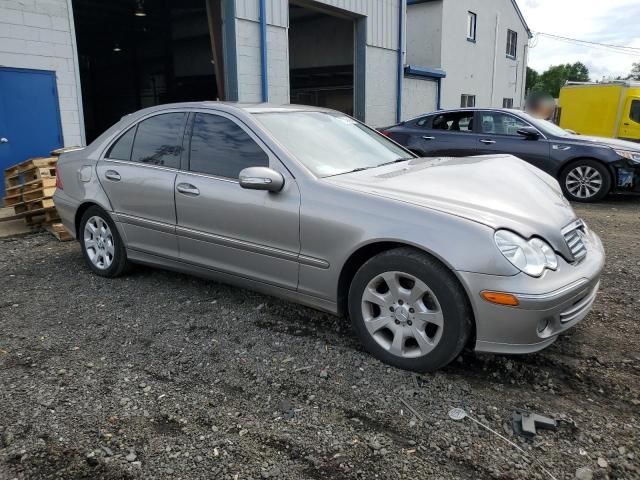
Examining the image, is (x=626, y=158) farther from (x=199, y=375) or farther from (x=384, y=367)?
(x=199, y=375)

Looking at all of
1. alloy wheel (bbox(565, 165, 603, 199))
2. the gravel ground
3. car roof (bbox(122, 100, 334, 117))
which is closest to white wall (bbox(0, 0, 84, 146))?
car roof (bbox(122, 100, 334, 117))

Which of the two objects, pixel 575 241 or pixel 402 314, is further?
pixel 575 241

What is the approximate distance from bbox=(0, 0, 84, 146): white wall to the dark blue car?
5656mm

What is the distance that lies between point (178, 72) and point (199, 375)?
19.1 meters

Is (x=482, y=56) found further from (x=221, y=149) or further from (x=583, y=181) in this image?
(x=221, y=149)

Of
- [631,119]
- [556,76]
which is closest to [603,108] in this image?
[631,119]

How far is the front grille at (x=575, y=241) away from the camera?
3.11 m

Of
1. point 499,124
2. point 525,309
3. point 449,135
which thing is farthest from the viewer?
point 449,135

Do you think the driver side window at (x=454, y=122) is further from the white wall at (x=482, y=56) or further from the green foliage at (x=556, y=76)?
the green foliage at (x=556, y=76)

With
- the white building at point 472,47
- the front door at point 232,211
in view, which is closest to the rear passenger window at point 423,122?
the front door at point 232,211

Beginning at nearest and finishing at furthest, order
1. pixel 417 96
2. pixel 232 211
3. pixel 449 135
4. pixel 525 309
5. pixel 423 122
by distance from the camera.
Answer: pixel 525 309, pixel 232 211, pixel 449 135, pixel 423 122, pixel 417 96

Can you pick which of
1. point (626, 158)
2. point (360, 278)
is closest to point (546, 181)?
point (360, 278)

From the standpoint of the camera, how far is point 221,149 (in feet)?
13.0

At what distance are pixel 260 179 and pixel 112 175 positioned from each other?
1851mm
